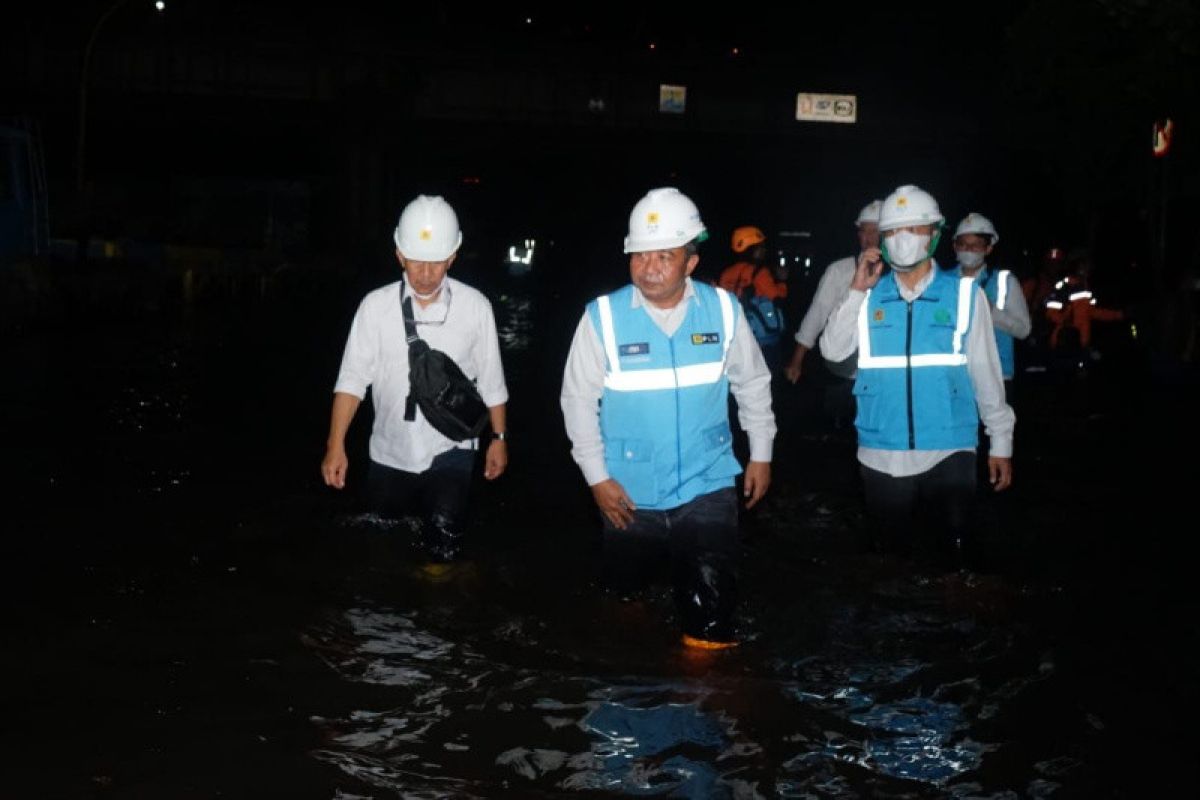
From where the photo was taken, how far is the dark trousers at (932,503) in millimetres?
7395

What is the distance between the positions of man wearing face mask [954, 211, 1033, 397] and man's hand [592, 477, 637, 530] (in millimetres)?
4013

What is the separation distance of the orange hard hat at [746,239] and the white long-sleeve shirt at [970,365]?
16.1ft

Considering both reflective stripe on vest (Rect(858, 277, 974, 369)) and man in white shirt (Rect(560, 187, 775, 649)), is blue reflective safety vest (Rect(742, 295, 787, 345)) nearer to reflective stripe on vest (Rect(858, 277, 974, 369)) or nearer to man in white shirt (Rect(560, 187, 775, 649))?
reflective stripe on vest (Rect(858, 277, 974, 369))

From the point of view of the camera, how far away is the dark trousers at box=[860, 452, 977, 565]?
291 inches

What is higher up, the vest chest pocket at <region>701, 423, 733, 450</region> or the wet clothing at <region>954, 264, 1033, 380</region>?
the wet clothing at <region>954, 264, 1033, 380</region>

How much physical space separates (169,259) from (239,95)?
23847 mm

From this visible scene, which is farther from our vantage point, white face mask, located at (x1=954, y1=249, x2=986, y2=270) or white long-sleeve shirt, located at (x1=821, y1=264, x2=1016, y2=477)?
white face mask, located at (x1=954, y1=249, x2=986, y2=270)

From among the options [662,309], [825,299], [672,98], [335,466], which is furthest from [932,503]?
[672,98]

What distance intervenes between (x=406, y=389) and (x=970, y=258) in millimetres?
4424

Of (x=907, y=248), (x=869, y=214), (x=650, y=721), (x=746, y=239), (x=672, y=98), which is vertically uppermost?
(x=672, y=98)

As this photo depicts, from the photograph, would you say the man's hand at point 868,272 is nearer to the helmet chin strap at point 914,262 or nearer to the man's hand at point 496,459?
the helmet chin strap at point 914,262

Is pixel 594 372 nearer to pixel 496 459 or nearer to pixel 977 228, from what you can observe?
pixel 496 459

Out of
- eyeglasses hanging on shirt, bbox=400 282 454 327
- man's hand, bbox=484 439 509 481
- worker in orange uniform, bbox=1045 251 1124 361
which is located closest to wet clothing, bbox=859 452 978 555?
man's hand, bbox=484 439 509 481

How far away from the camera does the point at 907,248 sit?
284 inches
